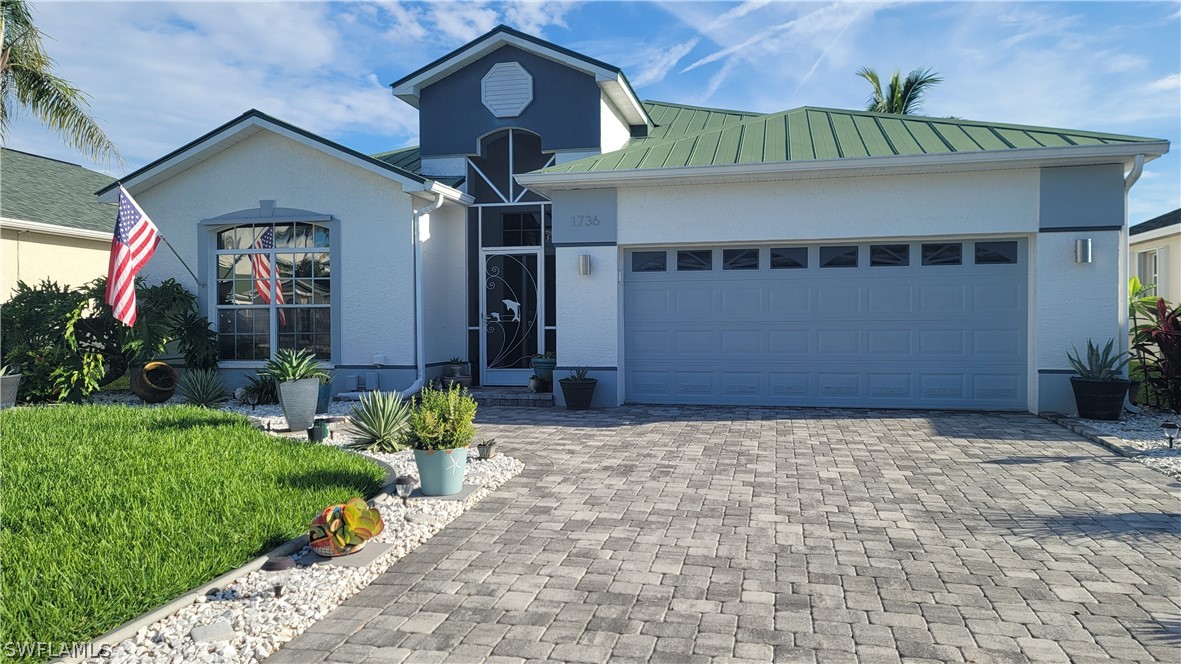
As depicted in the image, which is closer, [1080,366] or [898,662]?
[898,662]

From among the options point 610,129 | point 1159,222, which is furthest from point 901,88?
point 610,129

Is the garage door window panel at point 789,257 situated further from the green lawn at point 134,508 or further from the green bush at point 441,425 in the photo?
the green lawn at point 134,508

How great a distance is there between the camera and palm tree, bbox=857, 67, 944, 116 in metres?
23.2

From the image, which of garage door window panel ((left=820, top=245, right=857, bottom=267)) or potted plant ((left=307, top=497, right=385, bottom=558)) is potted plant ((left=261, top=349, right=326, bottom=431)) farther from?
garage door window panel ((left=820, top=245, right=857, bottom=267))

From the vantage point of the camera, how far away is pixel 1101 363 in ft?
32.5

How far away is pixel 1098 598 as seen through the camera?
4.09m

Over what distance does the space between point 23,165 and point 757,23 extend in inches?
728

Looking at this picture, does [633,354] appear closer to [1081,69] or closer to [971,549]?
[971,549]

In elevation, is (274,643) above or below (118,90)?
below

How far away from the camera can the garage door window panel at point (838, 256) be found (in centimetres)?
1113

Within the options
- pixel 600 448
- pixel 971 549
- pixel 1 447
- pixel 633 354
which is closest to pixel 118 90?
pixel 1 447

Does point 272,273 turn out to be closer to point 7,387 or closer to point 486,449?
point 7,387

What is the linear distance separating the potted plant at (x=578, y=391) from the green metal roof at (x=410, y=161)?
4.40 metres

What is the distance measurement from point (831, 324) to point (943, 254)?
1907mm
